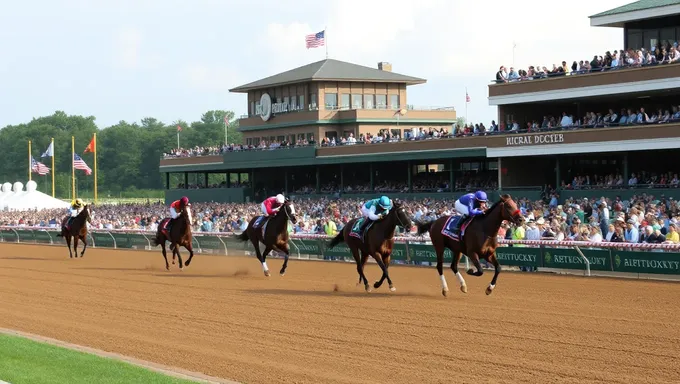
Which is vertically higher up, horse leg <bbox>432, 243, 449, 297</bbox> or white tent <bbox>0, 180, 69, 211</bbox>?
white tent <bbox>0, 180, 69, 211</bbox>

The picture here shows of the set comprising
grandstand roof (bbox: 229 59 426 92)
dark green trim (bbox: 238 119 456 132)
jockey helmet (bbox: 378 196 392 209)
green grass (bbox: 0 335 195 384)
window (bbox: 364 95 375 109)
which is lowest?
green grass (bbox: 0 335 195 384)

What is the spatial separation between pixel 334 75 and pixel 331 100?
137 centimetres

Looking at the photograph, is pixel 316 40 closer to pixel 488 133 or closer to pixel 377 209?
pixel 488 133

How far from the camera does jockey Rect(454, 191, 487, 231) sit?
16500 millimetres

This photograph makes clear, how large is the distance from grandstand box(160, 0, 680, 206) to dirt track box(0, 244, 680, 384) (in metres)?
14.3

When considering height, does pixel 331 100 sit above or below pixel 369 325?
above

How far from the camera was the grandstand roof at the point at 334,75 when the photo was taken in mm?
56344

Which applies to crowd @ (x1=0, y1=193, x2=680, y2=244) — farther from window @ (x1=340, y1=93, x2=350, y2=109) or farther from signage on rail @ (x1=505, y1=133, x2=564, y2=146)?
window @ (x1=340, y1=93, x2=350, y2=109)

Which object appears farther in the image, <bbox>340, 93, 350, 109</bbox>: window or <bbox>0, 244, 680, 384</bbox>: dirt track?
<bbox>340, 93, 350, 109</bbox>: window

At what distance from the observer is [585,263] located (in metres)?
20.0

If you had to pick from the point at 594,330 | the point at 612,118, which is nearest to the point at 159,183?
the point at 612,118

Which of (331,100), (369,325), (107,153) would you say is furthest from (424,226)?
(107,153)

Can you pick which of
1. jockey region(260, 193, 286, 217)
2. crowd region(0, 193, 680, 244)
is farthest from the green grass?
jockey region(260, 193, 286, 217)

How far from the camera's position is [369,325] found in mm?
13570
